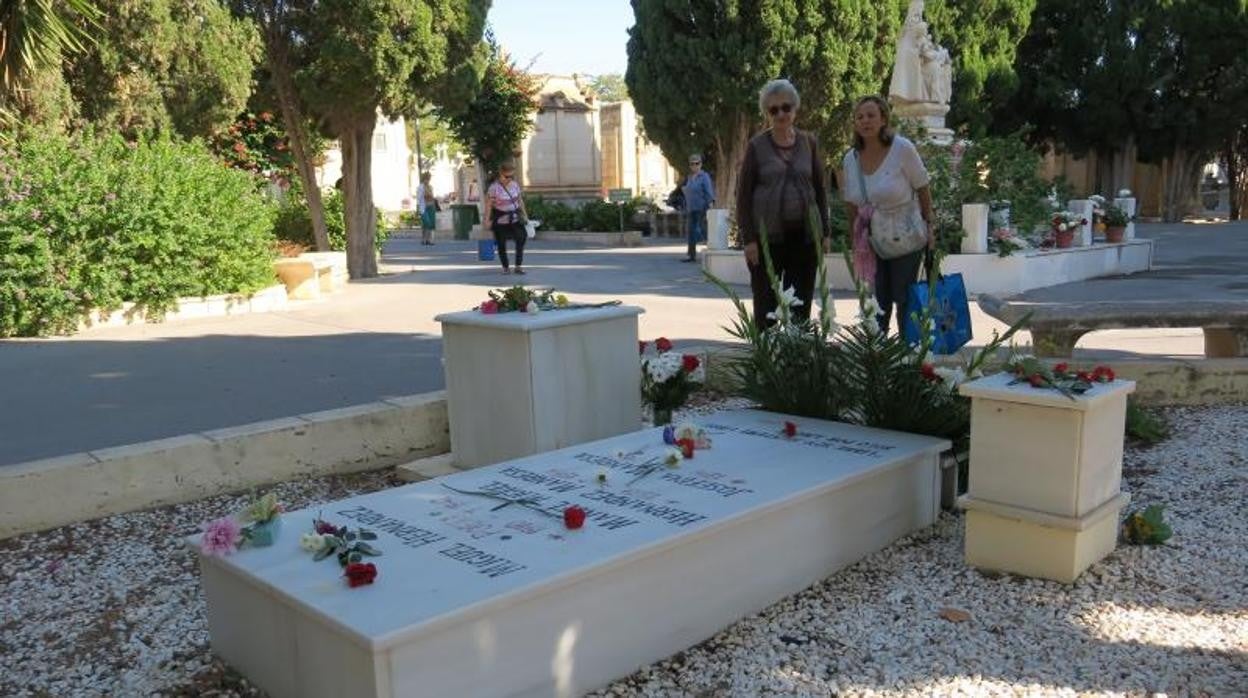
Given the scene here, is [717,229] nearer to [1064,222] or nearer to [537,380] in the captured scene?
[1064,222]

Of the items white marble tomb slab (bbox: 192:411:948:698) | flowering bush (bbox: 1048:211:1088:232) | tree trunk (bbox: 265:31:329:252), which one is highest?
tree trunk (bbox: 265:31:329:252)

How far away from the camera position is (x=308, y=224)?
1647 cm

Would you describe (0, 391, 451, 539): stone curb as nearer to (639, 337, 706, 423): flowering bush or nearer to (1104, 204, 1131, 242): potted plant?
(639, 337, 706, 423): flowering bush

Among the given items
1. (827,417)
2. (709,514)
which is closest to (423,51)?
(827,417)

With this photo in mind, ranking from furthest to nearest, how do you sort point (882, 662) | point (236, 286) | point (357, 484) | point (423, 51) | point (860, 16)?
point (860, 16) → point (423, 51) → point (236, 286) → point (357, 484) → point (882, 662)

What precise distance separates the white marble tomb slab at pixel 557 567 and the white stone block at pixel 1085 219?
1071 centimetres

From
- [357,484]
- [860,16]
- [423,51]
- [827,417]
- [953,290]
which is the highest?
[860,16]

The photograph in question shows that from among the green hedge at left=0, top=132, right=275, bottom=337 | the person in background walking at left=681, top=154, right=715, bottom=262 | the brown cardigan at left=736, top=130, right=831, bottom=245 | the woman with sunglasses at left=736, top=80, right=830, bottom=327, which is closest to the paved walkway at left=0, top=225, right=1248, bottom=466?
the green hedge at left=0, top=132, right=275, bottom=337

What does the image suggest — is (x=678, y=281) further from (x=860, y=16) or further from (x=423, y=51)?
(x=860, y=16)

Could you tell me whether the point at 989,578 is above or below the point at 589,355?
below

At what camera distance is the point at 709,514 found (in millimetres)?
3137

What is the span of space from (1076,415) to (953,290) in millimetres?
2031

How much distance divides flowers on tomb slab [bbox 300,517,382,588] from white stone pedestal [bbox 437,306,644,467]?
1.45 m

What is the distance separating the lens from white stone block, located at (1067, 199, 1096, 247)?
44.1ft
